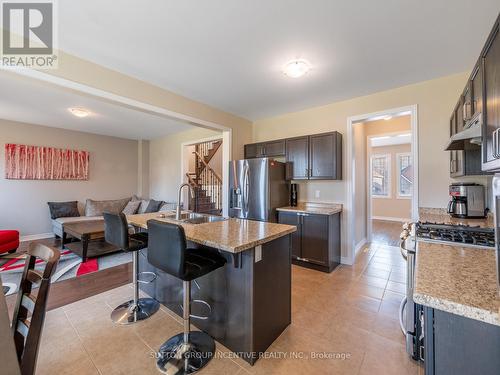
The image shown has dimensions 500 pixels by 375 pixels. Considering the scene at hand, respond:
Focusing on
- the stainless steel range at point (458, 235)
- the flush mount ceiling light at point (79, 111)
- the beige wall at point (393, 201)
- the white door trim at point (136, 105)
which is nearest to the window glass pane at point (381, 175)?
the beige wall at point (393, 201)

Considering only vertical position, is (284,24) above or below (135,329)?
above

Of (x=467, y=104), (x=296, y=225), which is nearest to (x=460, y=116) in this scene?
(x=467, y=104)

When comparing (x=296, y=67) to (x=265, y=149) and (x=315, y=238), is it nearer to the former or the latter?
(x=265, y=149)

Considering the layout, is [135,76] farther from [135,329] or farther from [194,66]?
[135,329]

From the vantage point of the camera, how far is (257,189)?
12.1ft

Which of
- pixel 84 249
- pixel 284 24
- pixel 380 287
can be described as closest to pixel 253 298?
pixel 380 287

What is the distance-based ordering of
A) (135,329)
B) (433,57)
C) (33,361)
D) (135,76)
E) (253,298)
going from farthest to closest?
(135,76) < (433,57) < (135,329) < (253,298) < (33,361)

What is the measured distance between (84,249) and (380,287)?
14.7 feet

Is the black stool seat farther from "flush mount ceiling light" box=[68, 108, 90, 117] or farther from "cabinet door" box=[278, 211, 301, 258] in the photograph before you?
"flush mount ceiling light" box=[68, 108, 90, 117]

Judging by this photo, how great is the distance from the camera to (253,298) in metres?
1.62

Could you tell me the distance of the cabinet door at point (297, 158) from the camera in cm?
380

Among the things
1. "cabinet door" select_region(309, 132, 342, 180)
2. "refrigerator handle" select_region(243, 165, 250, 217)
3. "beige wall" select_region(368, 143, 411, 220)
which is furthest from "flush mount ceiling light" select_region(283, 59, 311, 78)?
"beige wall" select_region(368, 143, 411, 220)

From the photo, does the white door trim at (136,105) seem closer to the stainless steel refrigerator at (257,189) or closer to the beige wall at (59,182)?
the stainless steel refrigerator at (257,189)

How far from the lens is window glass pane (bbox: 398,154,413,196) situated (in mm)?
7266
